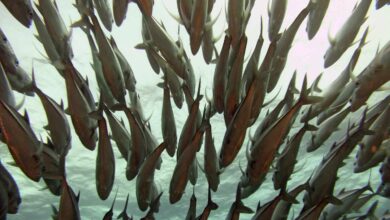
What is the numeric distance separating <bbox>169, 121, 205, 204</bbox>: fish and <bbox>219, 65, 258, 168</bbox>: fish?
11.0 inches

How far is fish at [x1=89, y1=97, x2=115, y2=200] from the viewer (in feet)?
10.6

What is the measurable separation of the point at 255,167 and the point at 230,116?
577mm

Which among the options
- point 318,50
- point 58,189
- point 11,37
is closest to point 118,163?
point 11,37

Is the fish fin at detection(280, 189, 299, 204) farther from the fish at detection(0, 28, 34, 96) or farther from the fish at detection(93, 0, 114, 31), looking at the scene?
the fish at detection(0, 28, 34, 96)

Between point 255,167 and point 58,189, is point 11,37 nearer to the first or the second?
point 58,189

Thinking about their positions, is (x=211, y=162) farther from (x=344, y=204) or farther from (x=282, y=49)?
(x=344, y=204)

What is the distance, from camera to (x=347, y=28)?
3.64 m

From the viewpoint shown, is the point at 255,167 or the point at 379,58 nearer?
the point at 255,167

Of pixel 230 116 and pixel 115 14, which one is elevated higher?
pixel 115 14

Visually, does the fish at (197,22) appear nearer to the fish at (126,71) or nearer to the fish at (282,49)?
the fish at (282,49)

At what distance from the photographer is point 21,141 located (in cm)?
281

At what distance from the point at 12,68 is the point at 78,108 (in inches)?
33.1

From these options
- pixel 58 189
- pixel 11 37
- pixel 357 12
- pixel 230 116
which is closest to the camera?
pixel 230 116

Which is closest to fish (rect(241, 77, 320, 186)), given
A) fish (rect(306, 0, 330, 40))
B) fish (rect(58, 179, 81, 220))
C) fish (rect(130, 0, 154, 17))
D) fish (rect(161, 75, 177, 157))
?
fish (rect(306, 0, 330, 40))
